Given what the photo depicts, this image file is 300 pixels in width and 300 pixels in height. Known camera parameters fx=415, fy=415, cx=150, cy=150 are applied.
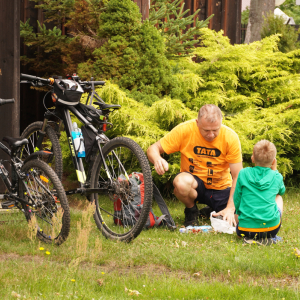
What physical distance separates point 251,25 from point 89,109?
7.70 m

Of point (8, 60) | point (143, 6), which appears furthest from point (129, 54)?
point (8, 60)

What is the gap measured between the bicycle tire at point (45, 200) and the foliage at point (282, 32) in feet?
21.4

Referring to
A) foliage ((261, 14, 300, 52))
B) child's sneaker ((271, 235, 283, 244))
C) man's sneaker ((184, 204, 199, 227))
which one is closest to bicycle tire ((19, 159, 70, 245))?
man's sneaker ((184, 204, 199, 227))

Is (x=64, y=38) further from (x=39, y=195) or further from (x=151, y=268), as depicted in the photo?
(x=151, y=268)

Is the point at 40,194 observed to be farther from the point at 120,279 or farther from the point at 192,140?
the point at 192,140

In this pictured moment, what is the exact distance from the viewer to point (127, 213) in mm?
3846

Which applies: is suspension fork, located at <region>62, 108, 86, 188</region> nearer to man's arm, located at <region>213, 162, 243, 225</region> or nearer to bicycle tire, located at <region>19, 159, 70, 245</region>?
bicycle tire, located at <region>19, 159, 70, 245</region>

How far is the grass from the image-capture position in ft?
8.11

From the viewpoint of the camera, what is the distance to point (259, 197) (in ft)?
11.3

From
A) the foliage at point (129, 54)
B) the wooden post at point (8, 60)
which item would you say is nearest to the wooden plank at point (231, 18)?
the foliage at point (129, 54)

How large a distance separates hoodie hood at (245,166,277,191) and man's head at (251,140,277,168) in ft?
0.22

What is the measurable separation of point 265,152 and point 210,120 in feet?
1.99

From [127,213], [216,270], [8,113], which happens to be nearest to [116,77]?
[8,113]

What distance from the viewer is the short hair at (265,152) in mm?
3374
